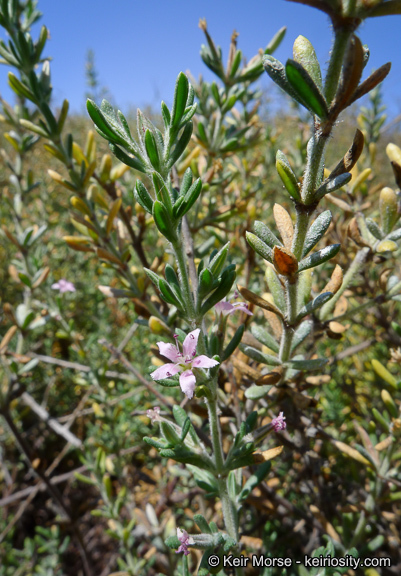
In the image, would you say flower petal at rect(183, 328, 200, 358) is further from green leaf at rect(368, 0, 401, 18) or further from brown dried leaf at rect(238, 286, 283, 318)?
green leaf at rect(368, 0, 401, 18)

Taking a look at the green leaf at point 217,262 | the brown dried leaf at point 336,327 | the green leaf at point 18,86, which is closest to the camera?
the green leaf at point 217,262

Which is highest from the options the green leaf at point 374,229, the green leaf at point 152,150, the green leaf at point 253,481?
the green leaf at point 152,150

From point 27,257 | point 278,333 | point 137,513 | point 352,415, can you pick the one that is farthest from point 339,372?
point 27,257

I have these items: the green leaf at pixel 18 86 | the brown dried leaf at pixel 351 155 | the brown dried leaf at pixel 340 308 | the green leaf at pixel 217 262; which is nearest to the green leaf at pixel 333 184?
the brown dried leaf at pixel 351 155

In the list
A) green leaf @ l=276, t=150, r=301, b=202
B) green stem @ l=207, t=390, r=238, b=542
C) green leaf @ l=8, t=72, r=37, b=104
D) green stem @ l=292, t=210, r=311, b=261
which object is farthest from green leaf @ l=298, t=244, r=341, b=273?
green leaf @ l=8, t=72, r=37, b=104

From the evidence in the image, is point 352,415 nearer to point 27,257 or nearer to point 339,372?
point 339,372

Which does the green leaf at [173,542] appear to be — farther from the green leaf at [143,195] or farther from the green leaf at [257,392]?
the green leaf at [143,195]

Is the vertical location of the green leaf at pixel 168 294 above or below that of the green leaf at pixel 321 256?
below

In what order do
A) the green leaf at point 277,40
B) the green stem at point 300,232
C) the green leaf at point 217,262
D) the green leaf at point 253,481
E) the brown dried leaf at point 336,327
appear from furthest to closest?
the green leaf at point 277,40
the brown dried leaf at point 336,327
the green leaf at point 253,481
the green leaf at point 217,262
the green stem at point 300,232

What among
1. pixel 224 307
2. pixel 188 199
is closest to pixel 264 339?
pixel 224 307
